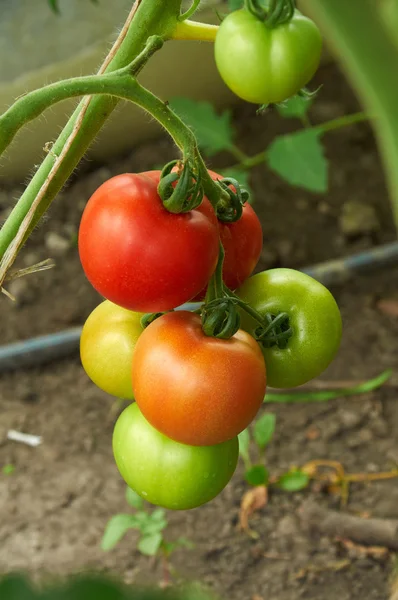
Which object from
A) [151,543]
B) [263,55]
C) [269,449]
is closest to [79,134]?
[263,55]

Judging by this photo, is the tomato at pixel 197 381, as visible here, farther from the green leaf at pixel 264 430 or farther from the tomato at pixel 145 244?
the green leaf at pixel 264 430

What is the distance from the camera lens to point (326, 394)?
1.35 m

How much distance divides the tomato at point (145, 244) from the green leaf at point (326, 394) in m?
0.94

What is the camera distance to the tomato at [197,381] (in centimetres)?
45

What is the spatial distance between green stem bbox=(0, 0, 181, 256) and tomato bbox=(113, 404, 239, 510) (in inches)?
6.5

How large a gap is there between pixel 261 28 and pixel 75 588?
1.80 ft

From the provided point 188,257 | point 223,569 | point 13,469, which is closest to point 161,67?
point 13,469

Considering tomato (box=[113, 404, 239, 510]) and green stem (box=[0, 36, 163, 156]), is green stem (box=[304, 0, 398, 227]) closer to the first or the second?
green stem (box=[0, 36, 163, 156])

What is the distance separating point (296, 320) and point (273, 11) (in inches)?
10.8

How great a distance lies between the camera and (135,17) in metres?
0.47

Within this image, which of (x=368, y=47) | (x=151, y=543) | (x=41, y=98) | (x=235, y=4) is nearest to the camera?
(x=368, y=47)

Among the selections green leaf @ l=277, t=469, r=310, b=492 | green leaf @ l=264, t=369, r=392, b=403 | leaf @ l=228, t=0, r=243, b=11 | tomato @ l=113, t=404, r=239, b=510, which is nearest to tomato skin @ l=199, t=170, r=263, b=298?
tomato @ l=113, t=404, r=239, b=510

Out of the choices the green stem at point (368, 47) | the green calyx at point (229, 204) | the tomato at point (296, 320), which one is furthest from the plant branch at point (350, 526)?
the green stem at point (368, 47)

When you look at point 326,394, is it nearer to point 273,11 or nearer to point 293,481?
point 293,481
